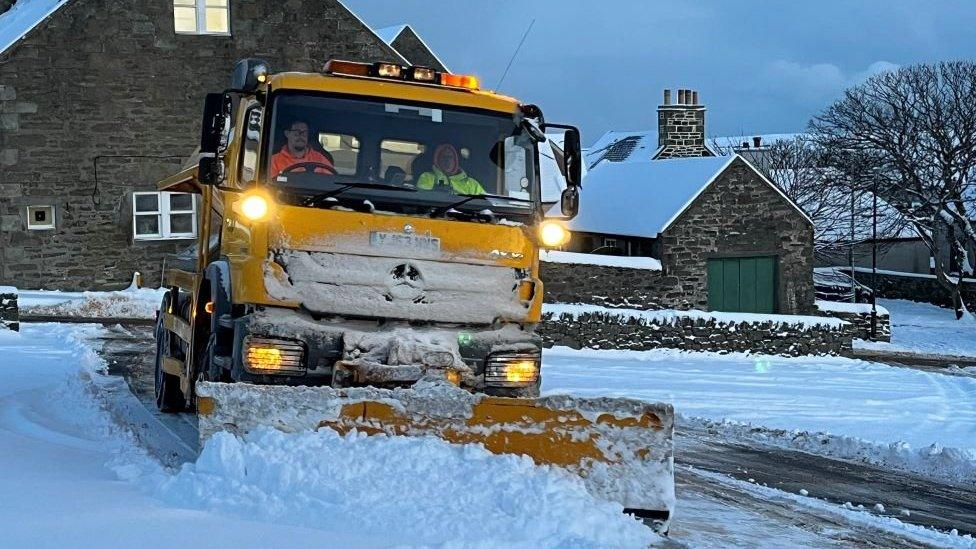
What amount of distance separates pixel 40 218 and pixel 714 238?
1451 centimetres

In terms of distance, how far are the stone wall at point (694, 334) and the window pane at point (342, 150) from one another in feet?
43.6

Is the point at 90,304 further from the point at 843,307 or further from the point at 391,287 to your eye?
the point at 391,287

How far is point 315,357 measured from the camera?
776 centimetres

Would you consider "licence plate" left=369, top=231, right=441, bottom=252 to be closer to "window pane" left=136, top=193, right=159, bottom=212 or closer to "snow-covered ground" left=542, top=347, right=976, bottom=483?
"snow-covered ground" left=542, top=347, right=976, bottom=483

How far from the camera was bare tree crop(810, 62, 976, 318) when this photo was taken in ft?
140

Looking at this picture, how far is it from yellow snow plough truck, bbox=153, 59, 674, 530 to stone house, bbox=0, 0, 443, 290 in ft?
58.8

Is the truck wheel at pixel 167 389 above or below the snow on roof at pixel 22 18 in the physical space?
below

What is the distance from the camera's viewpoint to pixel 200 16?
26078 mm

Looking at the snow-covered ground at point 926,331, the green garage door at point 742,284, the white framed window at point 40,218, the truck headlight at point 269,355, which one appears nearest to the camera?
the truck headlight at point 269,355

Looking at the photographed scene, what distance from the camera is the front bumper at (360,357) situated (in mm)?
7684

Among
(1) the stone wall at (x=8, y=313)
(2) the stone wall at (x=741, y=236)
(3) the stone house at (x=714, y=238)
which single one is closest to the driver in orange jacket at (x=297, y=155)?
(1) the stone wall at (x=8, y=313)

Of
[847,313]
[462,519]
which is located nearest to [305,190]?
[462,519]

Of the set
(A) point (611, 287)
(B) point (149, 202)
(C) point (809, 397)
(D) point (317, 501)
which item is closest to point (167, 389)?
(D) point (317, 501)

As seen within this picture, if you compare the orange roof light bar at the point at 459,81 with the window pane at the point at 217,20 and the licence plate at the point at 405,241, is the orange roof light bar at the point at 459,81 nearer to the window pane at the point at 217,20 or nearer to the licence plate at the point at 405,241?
the licence plate at the point at 405,241
